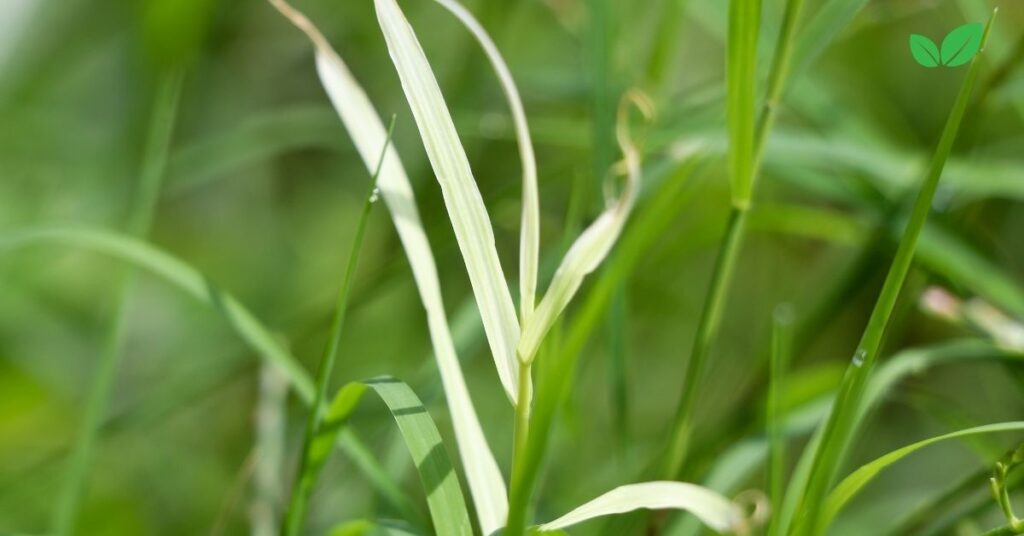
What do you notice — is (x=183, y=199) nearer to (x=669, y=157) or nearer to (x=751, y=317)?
(x=751, y=317)

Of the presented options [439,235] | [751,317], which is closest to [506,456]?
[439,235]

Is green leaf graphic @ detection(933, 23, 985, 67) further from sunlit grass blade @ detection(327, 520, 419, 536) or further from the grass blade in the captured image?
the grass blade

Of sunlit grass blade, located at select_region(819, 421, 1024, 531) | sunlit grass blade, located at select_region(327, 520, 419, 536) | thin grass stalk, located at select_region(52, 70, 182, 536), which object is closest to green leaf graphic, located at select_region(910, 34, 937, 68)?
sunlit grass blade, located at select_region(819, 421, 1024, 531)

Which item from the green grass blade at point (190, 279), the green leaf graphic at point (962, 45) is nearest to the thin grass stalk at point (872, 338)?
the green leaf graphic at point (962, 45)

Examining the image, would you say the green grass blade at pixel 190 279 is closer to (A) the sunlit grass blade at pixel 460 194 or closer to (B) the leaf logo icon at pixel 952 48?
(A) the sunlit grass blade at pixel 460 194

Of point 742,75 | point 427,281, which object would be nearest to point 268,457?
point 427,281

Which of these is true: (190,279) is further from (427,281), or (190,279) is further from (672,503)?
(672,503)
